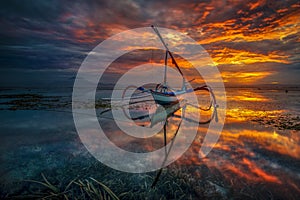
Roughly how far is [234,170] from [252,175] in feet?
1.75

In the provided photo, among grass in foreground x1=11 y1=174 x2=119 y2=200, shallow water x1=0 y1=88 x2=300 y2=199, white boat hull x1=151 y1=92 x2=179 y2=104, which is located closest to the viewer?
grass in foreground x1=11 y1=174 x2=119 y2=200

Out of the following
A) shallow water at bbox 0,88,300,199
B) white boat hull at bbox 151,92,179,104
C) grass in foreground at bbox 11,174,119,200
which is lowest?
shallow water at bbox 0,88,300,199

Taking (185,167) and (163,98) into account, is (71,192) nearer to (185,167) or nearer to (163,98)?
(185,167)

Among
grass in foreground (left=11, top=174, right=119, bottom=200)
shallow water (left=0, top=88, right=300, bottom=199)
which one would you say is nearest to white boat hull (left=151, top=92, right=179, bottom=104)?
shallow water (left=0, top=88, right=300, bottom=199)

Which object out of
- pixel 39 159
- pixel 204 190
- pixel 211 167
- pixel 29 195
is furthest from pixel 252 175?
pixel 39 159

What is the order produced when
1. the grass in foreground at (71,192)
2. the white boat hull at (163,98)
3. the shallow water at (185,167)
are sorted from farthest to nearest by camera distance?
1. the white boat hull at (163,98)
2. the shallow water at (185,167)
3. the grass in foreground at (71,192)

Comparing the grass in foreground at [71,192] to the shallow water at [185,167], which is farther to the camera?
the shallow water at [185,167]

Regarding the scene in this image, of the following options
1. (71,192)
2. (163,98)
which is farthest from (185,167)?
(163,98)

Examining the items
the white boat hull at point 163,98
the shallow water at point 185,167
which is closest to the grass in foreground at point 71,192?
the shallow water at point 185,167

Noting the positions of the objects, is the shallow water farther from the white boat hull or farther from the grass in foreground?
the white boat hull

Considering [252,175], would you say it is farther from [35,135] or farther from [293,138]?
[35,135]

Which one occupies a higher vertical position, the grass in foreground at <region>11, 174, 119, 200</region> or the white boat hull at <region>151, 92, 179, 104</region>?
the white boat hull at <region>151, 92, 179, 104</region>

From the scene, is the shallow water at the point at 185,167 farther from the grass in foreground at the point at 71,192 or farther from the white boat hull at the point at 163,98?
the white boat hull at the point at 163,98

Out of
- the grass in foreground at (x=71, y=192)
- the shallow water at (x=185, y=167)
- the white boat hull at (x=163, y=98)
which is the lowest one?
the shallow water at (x=185, y=167)
